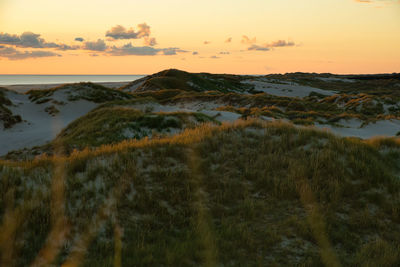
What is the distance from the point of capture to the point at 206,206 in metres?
6.17

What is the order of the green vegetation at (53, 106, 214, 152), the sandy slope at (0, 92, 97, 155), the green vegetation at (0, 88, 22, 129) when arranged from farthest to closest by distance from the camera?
Result: the green vegetation at (0, 88, 22, 129) < the sandy slope at (0, 92, 97, 155) < the green vegetation at (53, 106, 214, 152)

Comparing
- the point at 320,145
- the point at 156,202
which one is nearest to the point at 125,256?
the point at 156,202

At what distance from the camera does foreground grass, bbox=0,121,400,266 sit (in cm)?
468

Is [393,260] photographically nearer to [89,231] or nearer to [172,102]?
Answer: [89,231]

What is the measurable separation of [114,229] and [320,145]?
6922mm

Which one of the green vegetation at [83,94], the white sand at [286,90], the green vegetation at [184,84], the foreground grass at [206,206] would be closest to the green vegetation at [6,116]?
the green vegetation at [83,94]

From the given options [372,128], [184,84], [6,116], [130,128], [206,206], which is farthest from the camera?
[184,84]

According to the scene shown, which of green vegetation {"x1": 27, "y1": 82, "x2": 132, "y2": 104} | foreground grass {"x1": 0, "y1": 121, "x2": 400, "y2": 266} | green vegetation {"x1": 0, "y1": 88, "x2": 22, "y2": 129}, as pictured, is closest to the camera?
foreground grass {"x1": 0, "y1": 121, "x2": 400, "y2": 266}

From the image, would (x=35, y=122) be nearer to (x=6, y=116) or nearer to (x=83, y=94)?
(x=6, y=116)

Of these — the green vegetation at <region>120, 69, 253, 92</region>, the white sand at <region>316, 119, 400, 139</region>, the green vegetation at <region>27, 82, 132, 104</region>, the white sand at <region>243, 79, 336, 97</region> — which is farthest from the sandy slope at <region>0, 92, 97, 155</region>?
the white sand at <region>243, 79, 336, 97</region>

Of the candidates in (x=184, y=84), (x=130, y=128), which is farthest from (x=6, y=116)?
(x=184, y=84)

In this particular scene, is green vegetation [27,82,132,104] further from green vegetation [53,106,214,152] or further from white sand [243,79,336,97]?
white sand [243,79,336,97]

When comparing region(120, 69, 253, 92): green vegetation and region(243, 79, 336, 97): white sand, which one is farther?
region(243, 79, 336, 97): white sand

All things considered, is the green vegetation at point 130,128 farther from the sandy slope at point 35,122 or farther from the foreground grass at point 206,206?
the foreground grass at point 206,206
